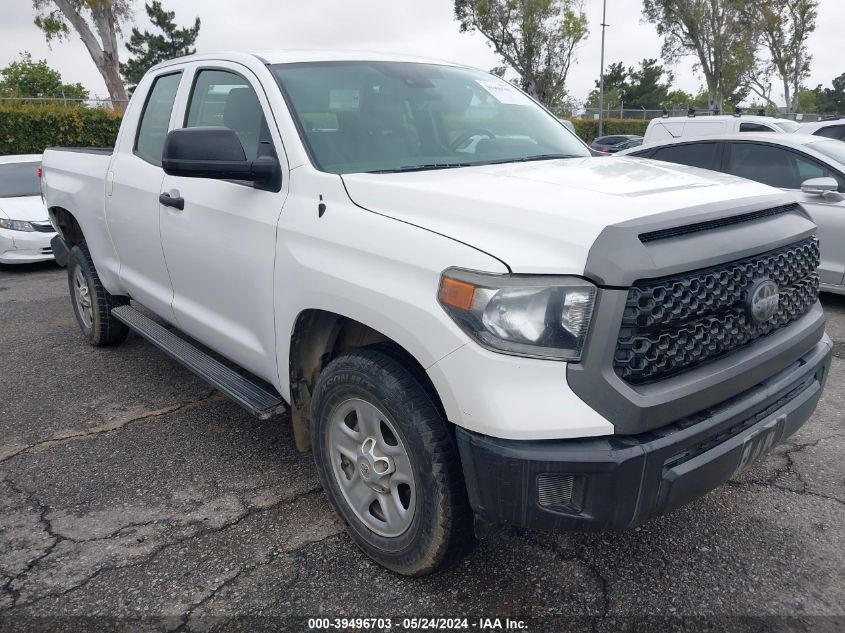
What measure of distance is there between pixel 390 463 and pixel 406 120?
1613 mm

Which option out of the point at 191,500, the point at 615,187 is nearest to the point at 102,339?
the point at 191,500

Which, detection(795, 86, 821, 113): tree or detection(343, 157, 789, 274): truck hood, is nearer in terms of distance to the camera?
detection(343, 157, 789, 274): truck hood

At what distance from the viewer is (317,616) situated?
7.94 ft

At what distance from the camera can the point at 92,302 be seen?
509 cm

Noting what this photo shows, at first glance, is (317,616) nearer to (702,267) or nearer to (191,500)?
(191,500)

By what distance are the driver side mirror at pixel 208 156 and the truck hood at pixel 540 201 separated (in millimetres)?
447

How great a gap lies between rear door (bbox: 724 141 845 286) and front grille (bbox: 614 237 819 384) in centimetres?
410

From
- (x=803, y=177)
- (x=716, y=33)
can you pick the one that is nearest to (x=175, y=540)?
(x=803, y=177)

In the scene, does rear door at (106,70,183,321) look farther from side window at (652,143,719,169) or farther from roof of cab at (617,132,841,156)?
side window at (652,143,719,169)

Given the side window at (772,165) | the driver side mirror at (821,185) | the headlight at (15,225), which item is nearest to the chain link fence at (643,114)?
the side window at (772,165)

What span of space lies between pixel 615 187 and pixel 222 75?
212 cm

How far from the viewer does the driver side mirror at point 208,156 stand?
272cm

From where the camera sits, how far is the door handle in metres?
3.45

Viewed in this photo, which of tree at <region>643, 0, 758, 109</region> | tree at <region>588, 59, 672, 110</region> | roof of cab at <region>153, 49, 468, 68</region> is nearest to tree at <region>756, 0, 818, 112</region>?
tree at <region>643, 0, 758, 109</region>
